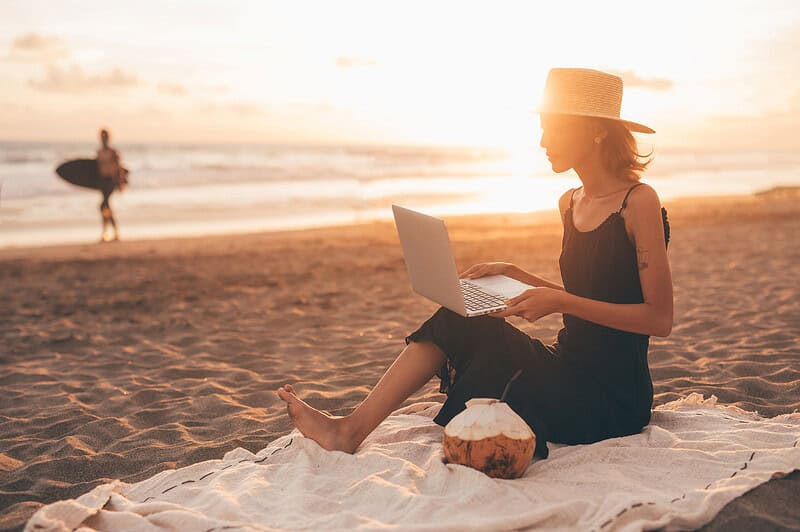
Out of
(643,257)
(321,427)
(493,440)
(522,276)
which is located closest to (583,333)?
(643,257)

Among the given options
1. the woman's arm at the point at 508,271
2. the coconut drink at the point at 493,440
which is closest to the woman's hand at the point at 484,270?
the woman's arm at the point at 508,271

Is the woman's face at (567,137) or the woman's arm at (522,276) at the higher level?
the woman's face at (567,137)

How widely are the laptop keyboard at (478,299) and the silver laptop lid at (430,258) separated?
3.0 inches

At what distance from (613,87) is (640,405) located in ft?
4.36

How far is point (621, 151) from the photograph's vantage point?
3025 millimetres

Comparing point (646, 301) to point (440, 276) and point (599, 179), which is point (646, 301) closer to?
point (599, 179)

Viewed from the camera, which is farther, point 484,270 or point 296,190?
point 296,190

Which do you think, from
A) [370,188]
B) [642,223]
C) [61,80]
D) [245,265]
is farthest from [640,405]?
[61,80]

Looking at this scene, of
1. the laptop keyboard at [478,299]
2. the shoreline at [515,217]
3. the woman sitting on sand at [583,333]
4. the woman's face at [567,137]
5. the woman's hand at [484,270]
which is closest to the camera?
the laptop keyboard at [478,299]

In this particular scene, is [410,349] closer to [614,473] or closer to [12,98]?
[614,473]

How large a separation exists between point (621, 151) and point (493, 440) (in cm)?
131

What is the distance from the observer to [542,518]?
2.33 m

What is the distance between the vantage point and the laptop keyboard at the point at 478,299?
2.72 m

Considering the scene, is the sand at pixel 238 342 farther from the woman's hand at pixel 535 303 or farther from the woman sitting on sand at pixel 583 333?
the woman's hand at pixel 535 303
